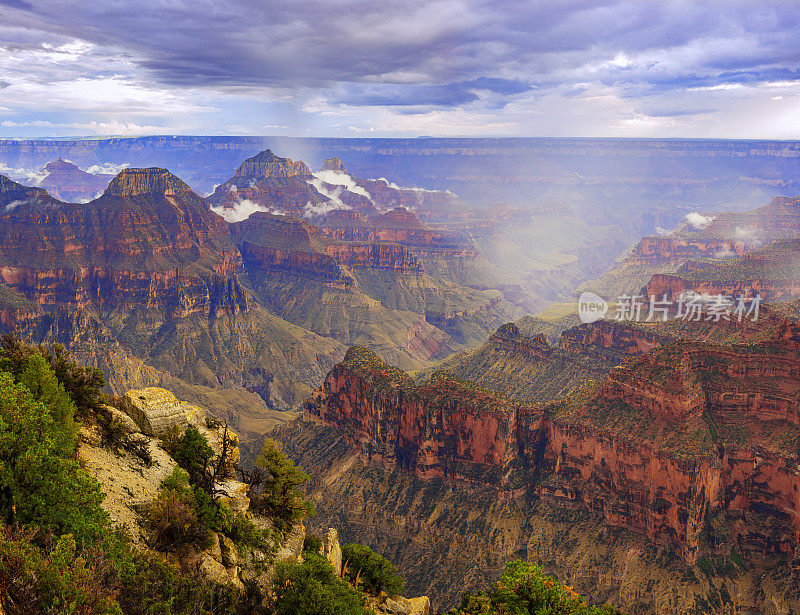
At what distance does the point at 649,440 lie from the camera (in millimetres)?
76438

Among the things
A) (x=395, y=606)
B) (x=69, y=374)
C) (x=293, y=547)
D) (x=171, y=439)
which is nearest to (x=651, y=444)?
(x=395, y=606)

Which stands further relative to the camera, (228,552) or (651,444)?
(651,444)

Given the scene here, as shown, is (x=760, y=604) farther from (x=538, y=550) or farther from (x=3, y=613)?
(x=3, y=613)

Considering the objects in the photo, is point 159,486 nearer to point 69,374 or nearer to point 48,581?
point 69,374

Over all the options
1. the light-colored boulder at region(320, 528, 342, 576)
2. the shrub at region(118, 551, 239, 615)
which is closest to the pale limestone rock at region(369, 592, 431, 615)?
the light-colored boulder at region(320, 528, 342, 576)

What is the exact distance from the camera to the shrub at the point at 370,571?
1751 inches

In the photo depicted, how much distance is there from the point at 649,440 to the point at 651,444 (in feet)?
4.08

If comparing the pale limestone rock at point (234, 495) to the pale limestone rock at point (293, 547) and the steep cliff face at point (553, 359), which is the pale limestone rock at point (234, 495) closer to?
the pale limestone rock at point (293, 547)

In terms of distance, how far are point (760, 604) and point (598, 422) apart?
27931mm

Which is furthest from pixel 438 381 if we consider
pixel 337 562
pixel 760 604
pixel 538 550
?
pixel 337 562

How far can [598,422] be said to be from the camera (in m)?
82.8

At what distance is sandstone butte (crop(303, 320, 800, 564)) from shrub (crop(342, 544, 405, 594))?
41.5m

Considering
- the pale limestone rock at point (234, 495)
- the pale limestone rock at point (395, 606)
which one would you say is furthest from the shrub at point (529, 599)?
the pale limestone rock at point (234, 495)

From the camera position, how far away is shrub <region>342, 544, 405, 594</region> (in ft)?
146
